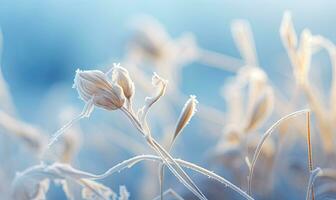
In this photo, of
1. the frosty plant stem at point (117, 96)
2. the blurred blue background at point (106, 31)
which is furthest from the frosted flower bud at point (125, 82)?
the blurred blue background at point (106, 31)

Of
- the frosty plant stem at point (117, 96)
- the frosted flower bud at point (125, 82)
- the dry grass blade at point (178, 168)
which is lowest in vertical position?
the dry grass blade at point (178, 168)

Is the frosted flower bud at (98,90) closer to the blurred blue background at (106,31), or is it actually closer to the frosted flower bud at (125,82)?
the frosted flower bud at (125,82)

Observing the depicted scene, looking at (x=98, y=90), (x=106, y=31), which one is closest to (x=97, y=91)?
(x=98, y=90)

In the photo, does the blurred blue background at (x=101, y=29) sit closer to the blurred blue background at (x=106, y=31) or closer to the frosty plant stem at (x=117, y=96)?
the blurred blue background at (x=106, y=31)

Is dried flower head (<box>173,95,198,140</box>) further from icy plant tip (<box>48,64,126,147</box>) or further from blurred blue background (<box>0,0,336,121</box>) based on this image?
blurred blue background (<box>0,0,336,121</box>)

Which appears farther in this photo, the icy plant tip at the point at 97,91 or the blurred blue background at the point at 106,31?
the blurred blue background at the point at 106,31

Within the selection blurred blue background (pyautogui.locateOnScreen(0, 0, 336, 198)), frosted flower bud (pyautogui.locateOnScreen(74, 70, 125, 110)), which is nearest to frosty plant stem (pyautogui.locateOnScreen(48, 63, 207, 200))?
frosted flower bud (pyautogui.locateOnScreen(74, 70, 125, 110))

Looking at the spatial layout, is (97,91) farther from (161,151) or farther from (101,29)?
(101,29)

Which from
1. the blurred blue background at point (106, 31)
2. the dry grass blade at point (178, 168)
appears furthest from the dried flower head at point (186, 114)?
the blurred blue background at point (106, 31)

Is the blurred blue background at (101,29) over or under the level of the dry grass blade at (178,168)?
over
